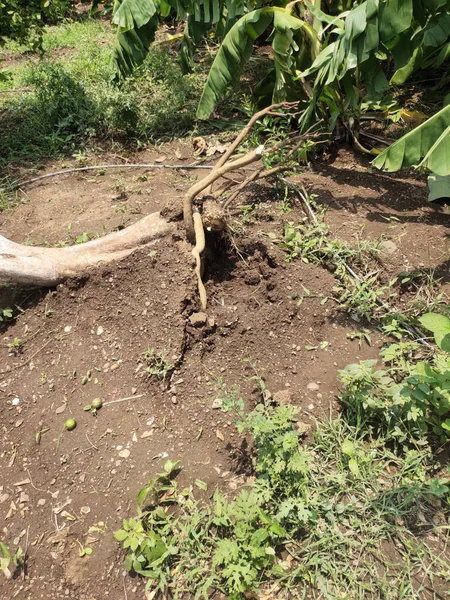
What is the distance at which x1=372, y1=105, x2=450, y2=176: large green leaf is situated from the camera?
247cm

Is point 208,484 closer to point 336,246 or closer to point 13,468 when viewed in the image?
point 13,468

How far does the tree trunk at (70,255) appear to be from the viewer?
9.64 ft

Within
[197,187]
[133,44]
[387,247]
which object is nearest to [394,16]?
[387,247]

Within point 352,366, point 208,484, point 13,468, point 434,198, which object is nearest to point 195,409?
point 208,484

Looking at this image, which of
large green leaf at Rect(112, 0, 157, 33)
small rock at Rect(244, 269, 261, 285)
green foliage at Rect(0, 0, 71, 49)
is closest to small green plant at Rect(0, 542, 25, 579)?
small rock at Rect(244, 269, 261, 285)

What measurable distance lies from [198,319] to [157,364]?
14.8 inches

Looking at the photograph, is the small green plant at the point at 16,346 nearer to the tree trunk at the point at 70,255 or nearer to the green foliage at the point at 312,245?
the tree trunk at the point at 70,255

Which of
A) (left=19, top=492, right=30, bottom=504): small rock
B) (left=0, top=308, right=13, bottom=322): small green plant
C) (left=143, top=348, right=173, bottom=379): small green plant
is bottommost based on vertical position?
(left=19, top=492, right=30, bottom=504): small rock

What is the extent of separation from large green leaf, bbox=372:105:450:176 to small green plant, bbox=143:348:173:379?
1871 mm

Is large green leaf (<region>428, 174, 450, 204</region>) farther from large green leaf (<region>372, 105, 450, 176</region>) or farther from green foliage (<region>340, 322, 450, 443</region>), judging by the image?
green foliage (<region>340, 322, 450, 443</region>)

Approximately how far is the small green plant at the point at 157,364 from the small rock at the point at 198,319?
27cm

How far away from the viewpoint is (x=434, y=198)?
326cm

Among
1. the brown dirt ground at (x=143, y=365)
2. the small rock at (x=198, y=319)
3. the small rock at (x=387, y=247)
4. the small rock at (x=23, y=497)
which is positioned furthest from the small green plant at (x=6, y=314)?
the small rock at (x=387, y=247)

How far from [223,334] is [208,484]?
91 centimetres
